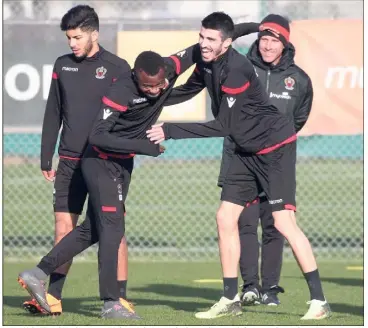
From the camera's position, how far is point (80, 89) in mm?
8766

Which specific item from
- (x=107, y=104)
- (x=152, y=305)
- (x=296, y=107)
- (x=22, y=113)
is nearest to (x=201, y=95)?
(x=22, y=113)

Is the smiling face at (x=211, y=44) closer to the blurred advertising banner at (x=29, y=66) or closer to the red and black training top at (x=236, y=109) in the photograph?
the red and black training top at (x=236, y=109)

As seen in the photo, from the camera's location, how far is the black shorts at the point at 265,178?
28.3 ft

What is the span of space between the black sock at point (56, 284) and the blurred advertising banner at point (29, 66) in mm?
4334

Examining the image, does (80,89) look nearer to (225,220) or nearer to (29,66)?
(225,220)

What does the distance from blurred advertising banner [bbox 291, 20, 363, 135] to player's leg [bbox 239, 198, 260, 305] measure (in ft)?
10.5

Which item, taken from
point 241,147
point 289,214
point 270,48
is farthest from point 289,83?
point 289,214

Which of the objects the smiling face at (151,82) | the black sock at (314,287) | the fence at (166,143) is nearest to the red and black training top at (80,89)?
the smiling face at (151,82)

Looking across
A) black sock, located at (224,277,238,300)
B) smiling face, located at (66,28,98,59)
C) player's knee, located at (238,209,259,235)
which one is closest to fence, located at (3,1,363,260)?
player's knee, located at (238,209,259,235)

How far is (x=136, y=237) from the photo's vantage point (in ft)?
45.4

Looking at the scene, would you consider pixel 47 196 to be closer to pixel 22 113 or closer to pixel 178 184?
pixel 178 184

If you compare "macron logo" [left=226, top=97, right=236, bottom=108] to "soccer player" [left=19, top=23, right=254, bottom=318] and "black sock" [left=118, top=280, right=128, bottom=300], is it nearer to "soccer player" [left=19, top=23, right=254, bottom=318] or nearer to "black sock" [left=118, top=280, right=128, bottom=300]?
"soccer player" [left=19, top=23, right=254, bottom=318]

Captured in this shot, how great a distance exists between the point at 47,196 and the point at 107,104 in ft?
30.4

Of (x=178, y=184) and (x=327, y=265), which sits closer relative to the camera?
(x=327, y=265)
